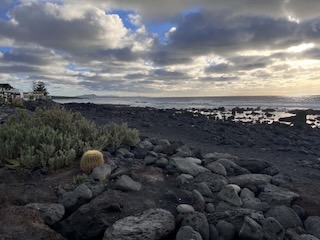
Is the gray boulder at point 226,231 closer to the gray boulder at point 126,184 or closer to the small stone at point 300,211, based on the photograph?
the small stone at point 300,211

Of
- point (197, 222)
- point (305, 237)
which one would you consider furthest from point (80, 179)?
point (305, 237)

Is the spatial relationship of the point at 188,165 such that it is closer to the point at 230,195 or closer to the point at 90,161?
the point at 230,195

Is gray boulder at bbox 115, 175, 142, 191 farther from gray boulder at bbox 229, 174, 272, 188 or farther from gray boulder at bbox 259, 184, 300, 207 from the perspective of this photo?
gray boulder at bbox 259, 184, 300, 207

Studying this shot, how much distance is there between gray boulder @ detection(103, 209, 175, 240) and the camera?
12.8ft

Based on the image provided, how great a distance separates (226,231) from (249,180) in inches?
76.2

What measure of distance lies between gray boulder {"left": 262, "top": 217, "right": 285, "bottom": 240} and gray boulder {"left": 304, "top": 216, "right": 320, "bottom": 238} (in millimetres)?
626

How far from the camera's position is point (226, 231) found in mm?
4152

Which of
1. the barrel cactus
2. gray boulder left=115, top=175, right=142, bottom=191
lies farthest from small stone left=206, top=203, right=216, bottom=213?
the barrel cactus

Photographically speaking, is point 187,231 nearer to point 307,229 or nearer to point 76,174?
point 307,229

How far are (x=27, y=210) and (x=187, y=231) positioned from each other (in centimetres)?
199

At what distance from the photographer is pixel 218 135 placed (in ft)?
44.0

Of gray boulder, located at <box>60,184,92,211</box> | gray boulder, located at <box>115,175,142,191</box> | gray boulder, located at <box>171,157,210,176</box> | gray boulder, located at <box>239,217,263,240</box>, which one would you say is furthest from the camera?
gray boulder, located at <box>171,157,210,176</box>

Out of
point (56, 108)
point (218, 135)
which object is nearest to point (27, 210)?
point (56, 108)

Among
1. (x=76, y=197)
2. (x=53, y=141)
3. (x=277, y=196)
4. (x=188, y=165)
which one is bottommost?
(x=277, y=196)
